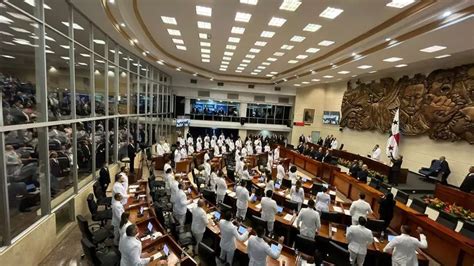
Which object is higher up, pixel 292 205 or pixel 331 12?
pixel 331 12

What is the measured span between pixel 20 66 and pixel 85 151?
3860 millimetres

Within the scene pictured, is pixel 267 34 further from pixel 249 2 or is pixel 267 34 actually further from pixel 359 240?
pixel 359 240

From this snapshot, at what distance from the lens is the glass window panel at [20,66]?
484 centimetres

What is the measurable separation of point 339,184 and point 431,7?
768 centimetres

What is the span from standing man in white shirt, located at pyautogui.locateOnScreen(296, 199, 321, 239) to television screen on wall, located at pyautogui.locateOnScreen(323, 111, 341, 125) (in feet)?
52.0

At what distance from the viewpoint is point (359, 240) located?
5.02 m

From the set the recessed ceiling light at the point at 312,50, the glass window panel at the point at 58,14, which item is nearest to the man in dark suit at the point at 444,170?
the recessed ceiling light at the point at 312,50

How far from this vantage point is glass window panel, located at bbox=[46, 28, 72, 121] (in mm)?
5984

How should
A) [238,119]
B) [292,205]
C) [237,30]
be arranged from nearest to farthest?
[292,205] → [237,30] → [238,119]

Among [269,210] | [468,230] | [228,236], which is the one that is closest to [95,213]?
[228,236]

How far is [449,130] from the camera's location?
36.2 feet

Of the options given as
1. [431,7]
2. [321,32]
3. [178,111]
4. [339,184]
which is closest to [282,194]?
[339,184]

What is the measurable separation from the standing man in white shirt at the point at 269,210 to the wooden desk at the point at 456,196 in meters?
6.62

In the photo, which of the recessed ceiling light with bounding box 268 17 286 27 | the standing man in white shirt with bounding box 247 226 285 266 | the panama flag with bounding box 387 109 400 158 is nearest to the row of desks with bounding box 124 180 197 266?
the standing man in white shirt with bounding box 247 226 285 266
